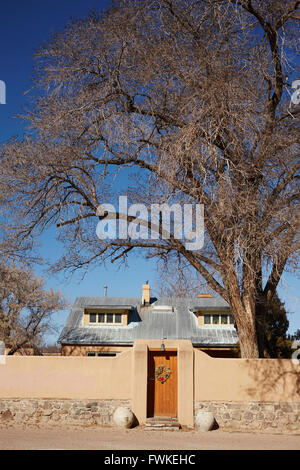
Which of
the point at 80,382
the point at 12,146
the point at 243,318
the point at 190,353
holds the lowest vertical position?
the point at 80,382

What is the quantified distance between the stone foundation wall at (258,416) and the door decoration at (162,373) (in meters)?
1.73

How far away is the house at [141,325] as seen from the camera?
24.9 metres

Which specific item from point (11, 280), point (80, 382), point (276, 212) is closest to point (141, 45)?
point (276, 212)

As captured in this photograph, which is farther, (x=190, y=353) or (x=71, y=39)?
(x=190, y=353)

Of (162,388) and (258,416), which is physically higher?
(162,388)

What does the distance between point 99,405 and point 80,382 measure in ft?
2.74

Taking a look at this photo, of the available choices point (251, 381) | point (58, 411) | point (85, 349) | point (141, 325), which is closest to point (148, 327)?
point (141, 325)

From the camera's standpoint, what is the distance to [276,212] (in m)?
11.3

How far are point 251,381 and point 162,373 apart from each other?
2.63 meters

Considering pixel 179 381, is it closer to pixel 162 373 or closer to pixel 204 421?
pixel 162 373

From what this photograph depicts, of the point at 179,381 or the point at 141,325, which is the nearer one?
the point at 179,381

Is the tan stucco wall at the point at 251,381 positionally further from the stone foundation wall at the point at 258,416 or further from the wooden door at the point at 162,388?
the wooden door at the point at 162,388

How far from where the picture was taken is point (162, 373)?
14.1m
